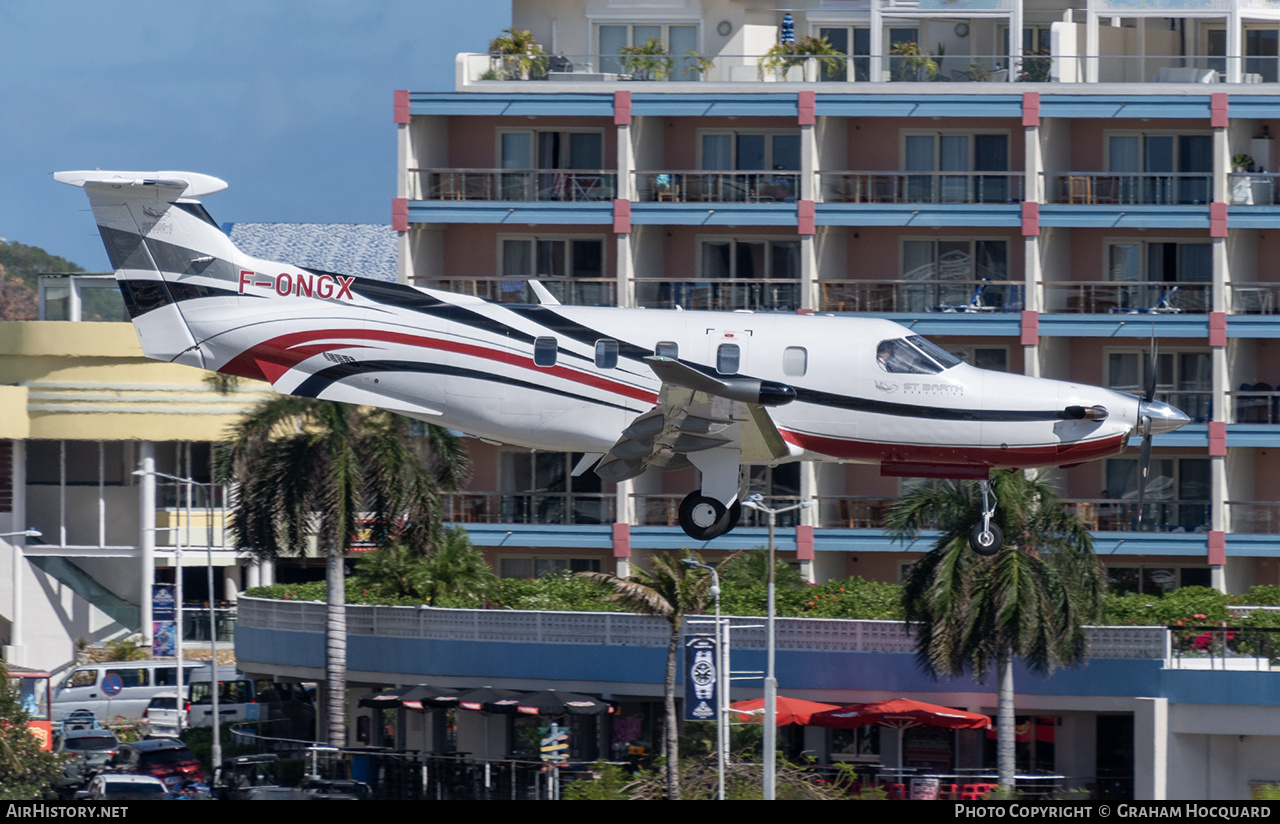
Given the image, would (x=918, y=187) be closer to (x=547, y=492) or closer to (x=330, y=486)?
(x=547, y=492)

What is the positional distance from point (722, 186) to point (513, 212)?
6.57 meters

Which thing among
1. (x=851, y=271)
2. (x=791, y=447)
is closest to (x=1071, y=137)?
(x=851, y=271)

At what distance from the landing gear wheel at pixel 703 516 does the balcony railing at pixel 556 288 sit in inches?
997

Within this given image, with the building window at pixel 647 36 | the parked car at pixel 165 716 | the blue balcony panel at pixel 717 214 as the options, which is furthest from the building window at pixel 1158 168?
the parked car at pixel 165 716

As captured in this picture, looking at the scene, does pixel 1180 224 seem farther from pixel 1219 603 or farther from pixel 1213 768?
pixel 1213 768

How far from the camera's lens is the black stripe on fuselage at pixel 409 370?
2803cm

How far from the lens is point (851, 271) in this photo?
53438 millimetres

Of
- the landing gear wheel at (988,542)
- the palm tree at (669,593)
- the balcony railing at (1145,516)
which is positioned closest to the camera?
the landing gear wheel at (988,542)

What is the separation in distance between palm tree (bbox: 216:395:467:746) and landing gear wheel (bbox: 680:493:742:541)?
1909 centimetres

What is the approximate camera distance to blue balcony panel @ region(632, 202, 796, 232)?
170 ft

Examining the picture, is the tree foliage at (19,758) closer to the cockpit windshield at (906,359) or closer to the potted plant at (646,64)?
the cockpit windshield at (906,359)

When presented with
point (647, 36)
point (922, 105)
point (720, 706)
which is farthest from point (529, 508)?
point (922, 105)

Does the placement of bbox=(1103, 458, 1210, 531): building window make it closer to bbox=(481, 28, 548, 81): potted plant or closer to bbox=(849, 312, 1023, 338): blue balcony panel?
bbox=(849, 312, 1023, 338): blue balcony panel

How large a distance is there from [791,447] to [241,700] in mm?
34617
